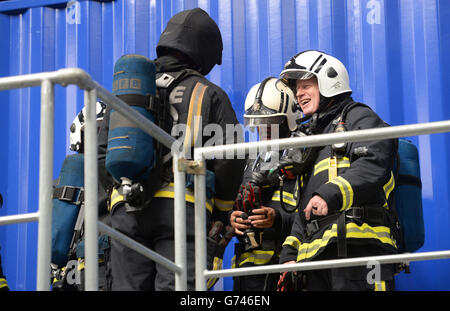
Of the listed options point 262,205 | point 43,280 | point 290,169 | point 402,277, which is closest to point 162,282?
point 290,169

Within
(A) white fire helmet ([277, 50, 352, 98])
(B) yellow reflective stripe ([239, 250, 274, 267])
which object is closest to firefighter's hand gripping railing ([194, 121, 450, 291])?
(A) white fire helmet ([277, 50, 352, 98])

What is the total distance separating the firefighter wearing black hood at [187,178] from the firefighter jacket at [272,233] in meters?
0.50

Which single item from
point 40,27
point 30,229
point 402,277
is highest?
point 40,27

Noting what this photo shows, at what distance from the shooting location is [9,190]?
628cm

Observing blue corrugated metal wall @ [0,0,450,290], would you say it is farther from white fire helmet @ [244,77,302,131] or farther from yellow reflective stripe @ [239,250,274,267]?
yellow reflective stripe @ [239,250,274,267]

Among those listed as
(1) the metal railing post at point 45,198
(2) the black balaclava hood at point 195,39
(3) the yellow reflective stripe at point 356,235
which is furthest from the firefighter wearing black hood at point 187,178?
(1) the metal railing post at point 45,198

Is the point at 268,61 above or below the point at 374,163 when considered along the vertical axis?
above

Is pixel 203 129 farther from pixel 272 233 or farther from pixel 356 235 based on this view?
pixel 272 233

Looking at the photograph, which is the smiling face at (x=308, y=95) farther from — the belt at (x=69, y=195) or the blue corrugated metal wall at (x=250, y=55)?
the belt at (x=69, y=195)

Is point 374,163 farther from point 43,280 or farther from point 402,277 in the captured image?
point 43,280

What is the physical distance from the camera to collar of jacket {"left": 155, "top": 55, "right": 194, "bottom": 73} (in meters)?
4.09

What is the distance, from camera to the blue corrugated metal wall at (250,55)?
5383mm

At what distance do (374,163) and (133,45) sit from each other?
3080 mm

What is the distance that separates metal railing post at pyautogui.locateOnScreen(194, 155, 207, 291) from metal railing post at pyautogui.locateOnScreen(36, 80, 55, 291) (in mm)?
777
